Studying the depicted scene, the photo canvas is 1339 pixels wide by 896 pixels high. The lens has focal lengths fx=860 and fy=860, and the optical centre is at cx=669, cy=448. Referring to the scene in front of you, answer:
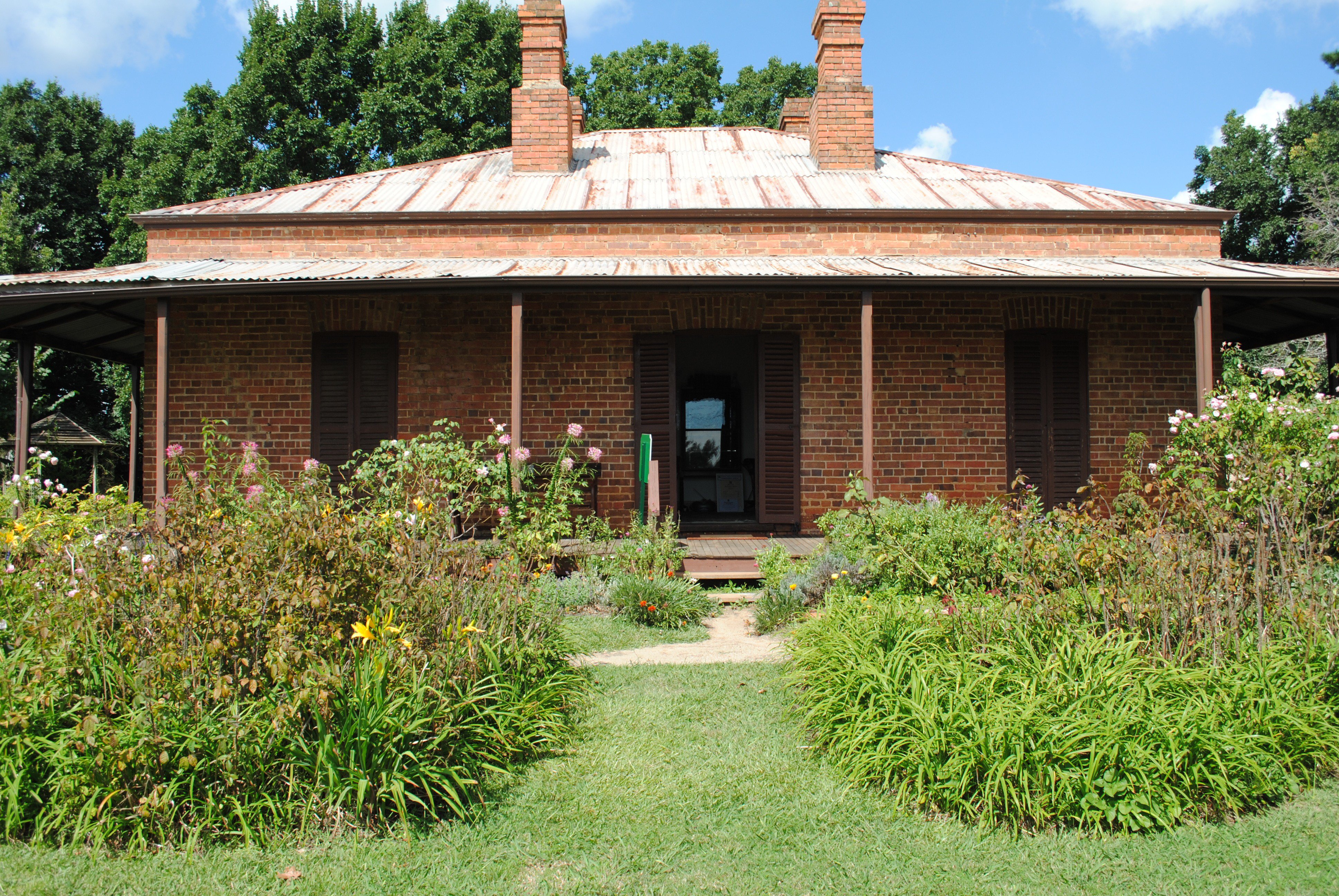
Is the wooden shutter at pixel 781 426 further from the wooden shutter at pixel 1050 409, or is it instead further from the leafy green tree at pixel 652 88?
the leafy green tree at pixel 652 88

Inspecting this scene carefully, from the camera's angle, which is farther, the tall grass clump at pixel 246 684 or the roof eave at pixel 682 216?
the roof eave at pixel 682 216

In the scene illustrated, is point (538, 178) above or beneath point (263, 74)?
beneath

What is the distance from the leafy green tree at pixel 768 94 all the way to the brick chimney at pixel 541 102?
16.9 m

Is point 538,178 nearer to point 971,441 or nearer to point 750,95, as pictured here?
point 971,441

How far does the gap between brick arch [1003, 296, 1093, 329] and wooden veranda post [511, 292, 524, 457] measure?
523 centimetres

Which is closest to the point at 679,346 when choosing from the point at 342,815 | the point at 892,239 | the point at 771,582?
the point at 892,239

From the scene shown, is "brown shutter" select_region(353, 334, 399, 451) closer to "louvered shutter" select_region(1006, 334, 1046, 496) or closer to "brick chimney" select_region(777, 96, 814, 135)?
"louvered shutter" select_region(1006, 334, 1046, 496)

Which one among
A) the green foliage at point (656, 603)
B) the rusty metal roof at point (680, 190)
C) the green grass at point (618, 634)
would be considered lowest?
the green grass at point (618, 634)

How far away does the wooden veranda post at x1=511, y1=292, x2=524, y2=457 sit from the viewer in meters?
7.99

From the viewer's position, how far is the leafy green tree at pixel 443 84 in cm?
2230

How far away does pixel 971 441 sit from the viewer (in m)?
9.40

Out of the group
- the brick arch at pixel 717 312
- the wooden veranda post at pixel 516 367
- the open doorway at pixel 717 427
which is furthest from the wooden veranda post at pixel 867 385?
the open doorway at pixel 717 427

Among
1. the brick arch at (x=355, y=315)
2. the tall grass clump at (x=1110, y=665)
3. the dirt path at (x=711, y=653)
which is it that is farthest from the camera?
the brick arch at (x=355, y=315)

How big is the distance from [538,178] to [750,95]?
1845cm
